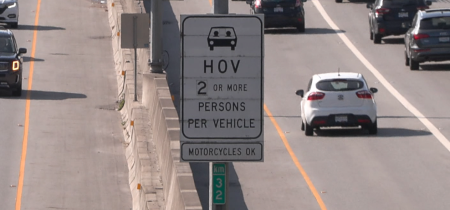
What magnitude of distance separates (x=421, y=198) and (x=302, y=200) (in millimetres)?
2114

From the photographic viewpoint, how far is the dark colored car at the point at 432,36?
32625mm

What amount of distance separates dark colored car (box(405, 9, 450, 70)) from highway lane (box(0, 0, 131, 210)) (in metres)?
9.63

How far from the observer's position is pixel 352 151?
23078 millimetres

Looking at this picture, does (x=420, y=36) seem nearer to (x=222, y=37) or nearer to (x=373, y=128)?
(x=373, y=128)

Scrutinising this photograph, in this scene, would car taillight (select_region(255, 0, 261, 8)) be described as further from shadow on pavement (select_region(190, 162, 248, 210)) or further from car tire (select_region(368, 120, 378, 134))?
shadow on pavement (select_region(190, 162, 248, 210))

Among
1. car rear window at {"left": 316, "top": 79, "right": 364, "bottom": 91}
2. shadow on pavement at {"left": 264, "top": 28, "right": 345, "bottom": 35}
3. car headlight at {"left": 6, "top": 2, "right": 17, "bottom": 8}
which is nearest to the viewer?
car rear window at {"left": 316, "top": 79, "right": 364, "bottom": 91}

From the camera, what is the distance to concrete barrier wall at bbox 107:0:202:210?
532 inches

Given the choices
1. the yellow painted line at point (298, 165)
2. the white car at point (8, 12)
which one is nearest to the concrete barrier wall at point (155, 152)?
the yellow painted line at point (298, 165)

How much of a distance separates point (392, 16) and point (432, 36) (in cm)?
504

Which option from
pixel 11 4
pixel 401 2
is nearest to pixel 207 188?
pixel 401 2

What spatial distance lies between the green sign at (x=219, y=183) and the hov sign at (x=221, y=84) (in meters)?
0.11

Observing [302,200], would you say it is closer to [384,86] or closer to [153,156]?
[153,156]

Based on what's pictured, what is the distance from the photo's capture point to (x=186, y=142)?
23.1ft

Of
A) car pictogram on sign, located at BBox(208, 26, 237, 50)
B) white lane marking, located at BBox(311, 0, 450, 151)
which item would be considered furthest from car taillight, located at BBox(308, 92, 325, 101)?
car pictogram on sign, located at BBox(208, 26, 237, 50)
